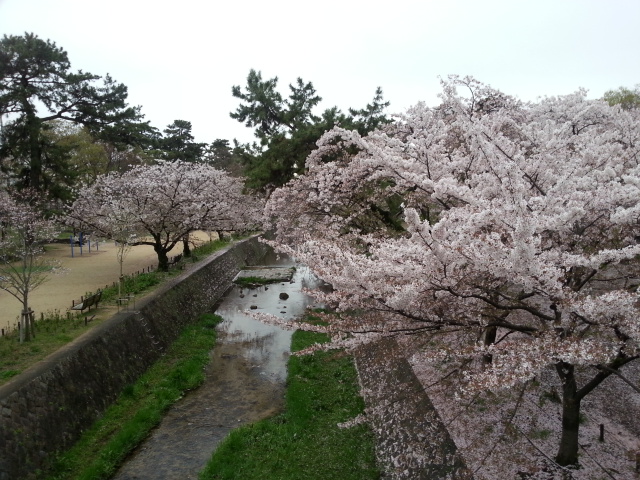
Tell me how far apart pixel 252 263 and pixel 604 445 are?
1002 inches

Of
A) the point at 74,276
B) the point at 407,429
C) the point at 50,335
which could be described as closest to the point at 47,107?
the point at 74,276

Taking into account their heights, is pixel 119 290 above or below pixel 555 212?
below

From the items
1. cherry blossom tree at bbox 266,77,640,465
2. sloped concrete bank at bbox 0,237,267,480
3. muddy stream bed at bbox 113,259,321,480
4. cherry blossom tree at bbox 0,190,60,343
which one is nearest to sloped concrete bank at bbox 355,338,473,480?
cherry blossom tree at bbox 266,77,640,465

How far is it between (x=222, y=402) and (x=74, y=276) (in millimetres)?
11928

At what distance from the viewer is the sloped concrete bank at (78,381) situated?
6.19 meters

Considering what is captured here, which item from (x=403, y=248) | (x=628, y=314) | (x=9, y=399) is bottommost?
(x=9, y=399)

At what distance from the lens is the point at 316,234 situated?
12023 millimetres

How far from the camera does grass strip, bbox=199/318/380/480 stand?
21.8 ft

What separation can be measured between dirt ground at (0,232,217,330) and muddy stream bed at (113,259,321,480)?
5.17 meters

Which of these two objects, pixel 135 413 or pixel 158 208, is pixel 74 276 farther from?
pixel 135 413

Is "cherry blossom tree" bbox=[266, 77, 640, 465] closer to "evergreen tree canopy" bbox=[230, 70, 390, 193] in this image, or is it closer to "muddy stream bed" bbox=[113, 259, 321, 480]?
"muddy stream bed" bbox=[113, 259, 321, 480]

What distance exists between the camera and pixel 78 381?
7988 millimetres

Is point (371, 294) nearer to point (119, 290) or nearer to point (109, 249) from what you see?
point (119, 290)

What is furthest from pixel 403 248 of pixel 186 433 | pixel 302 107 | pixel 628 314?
pixel 302 107
